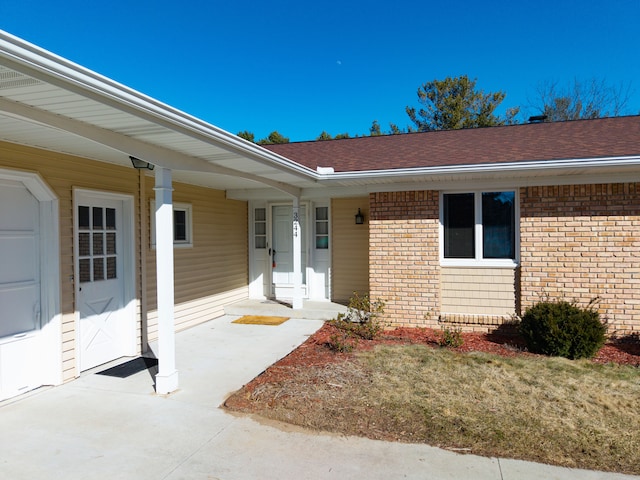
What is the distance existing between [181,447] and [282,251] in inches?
255

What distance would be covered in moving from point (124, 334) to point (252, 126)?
99.1 ft

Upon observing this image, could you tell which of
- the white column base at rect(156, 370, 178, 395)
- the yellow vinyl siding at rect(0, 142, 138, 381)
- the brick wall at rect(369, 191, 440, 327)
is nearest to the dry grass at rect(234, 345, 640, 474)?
the white column base at rect(156, 370, 178, 395)

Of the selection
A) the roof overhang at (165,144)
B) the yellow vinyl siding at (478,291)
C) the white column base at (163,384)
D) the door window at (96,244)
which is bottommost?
the white column base at (163,384)

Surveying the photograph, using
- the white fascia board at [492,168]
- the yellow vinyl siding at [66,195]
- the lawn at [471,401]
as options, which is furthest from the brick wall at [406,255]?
the yellow vinyl siding at [66,195]

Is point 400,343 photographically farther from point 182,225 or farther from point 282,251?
point 182,225

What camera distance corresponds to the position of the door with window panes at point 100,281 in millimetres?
5543

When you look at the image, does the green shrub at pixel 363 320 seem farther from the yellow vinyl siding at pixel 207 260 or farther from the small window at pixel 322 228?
the yellow vinyl siding at pixel 207 260

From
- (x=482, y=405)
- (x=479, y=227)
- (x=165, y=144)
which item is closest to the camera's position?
(x=482, y=405)

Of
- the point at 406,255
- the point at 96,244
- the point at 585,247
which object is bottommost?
the point at 406,255

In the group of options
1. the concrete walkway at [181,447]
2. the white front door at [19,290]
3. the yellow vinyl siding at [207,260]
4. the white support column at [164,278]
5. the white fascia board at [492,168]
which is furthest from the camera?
the yellow vinyl siding at [207,260]

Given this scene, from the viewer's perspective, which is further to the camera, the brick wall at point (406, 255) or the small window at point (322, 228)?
the small window at point (322, 228)

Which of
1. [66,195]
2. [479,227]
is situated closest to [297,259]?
[479,227]

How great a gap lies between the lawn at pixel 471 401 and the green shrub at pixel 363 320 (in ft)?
3.35

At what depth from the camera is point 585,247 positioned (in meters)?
7.01
